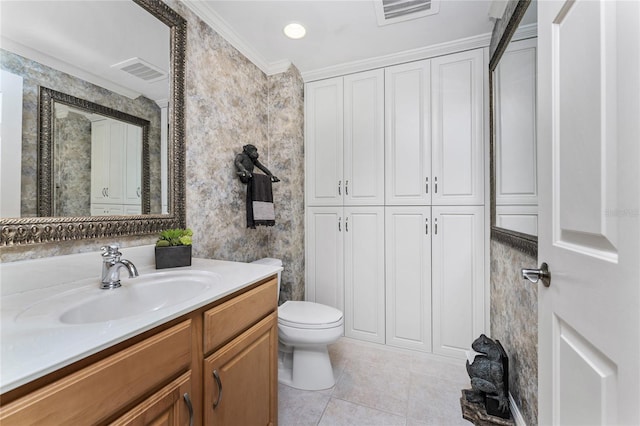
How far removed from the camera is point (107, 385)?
60 centimetres

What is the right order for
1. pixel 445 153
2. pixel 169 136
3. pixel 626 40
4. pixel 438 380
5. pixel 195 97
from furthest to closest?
pixel 445 153, pixel 438 380, pixel 195 97, pixel 169 136, pixel 626 40

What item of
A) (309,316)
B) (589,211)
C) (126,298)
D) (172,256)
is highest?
(589,211)

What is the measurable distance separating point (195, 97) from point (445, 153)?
1.75 metres

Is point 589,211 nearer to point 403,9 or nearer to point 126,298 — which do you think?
point 126,298

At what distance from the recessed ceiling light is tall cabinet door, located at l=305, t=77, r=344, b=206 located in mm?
542

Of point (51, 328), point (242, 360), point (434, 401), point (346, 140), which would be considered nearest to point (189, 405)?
point (242, 360)

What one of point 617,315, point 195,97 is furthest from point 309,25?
point 617,315

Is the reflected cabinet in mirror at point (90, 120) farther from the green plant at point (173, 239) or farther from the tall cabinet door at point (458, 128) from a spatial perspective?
the tall cabinet door at point (458, 128)

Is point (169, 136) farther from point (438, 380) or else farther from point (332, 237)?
point (438, 380)

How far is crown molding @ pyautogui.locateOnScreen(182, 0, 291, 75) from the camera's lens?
163cm

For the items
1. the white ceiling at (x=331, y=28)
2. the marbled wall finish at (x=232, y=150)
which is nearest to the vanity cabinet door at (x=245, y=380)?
the marbled wall finish at (x=232, y=150)

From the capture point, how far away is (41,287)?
977 millimetres

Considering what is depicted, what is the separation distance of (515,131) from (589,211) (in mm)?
1043

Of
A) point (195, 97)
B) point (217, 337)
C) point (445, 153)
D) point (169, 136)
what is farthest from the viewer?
point (445, 153)
